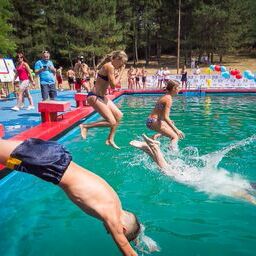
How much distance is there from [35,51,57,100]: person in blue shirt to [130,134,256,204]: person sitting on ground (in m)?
5.62

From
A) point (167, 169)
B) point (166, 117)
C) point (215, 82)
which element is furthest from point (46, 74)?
point (215, 82)

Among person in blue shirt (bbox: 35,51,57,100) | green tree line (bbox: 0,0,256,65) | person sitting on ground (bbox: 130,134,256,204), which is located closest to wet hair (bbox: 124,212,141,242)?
person sitting on ground (bbox: 130,134,256,204)

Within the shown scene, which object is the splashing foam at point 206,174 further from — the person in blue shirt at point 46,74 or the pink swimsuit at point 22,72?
the pink swimsuit at point 22,72

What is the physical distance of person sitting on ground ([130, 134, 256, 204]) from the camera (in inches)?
197

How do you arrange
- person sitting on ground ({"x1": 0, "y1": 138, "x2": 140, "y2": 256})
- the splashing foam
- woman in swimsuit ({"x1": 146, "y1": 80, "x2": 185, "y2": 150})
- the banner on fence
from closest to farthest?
person sitting on ground ({"x1": 0, "y1": 138, "x2": 140, "y2": 256}) < the splashing foam < woman in swimsuit ({"x1": 146, "y1": 80, "x2": 185, "y2": 150}) < the banner on fence

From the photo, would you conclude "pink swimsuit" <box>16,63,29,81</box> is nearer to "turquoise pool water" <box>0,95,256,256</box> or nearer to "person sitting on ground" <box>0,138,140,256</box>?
"turquoise pool water" <box>0,95,256,256</box>

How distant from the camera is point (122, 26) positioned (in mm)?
40031

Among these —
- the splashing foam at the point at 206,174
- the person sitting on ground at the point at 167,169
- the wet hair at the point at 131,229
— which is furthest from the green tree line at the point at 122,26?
the wet hair at the point at 131,229

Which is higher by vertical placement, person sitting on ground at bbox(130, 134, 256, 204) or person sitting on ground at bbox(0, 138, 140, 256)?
person sitting on ground at bbox(0, 138, 140, 256)

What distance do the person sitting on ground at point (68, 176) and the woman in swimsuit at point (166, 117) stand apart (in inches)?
169

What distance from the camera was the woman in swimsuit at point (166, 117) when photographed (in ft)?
22.7

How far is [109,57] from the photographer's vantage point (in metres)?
6.57

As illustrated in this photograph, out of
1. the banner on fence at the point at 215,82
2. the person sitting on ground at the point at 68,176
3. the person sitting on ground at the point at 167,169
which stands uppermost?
the person sitting on ground at the point at 68,176

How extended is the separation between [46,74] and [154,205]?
6.56m
